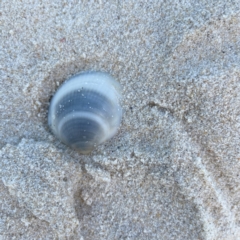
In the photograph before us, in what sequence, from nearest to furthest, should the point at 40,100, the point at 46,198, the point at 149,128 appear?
the point at 46,198 → the point at 149,128 → the point at 40,100

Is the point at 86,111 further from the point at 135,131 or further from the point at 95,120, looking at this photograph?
the point at 135,131

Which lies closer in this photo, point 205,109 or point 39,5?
point 205,109

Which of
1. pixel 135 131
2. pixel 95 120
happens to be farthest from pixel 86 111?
pixel 135 131

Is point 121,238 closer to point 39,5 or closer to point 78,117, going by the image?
point 78,117

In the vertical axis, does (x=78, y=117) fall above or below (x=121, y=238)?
above

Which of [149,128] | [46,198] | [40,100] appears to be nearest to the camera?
[46,198]

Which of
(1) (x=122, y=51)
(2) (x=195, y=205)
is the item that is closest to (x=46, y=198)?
(2) (x=195, y=205)

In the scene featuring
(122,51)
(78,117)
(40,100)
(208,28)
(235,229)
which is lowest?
(235,229)
